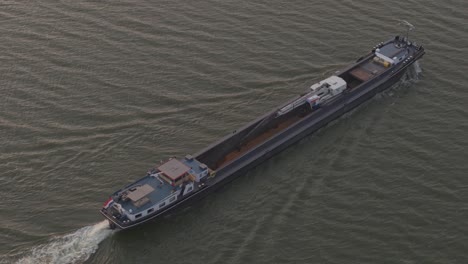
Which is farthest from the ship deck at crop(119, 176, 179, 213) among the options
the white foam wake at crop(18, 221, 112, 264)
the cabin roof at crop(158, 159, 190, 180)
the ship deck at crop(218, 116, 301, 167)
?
the ship deck at crop(218, 116, 301, 167)

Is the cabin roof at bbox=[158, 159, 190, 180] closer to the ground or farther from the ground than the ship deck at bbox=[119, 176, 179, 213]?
farther from the ground

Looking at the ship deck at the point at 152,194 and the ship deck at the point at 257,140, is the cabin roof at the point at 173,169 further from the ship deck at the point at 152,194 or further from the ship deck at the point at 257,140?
the ship deck at the point at 257,140

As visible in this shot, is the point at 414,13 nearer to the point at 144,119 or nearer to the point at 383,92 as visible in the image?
the point at 383,92

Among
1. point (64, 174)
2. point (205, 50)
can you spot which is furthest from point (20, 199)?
point (205, 50)

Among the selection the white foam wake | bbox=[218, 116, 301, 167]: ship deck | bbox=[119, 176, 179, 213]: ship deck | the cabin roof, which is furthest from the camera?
bbox=[218, 116, 301, 167]: ship deck

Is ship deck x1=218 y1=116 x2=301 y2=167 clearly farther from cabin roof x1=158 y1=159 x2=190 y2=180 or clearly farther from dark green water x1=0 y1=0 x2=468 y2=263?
cabin roof x1=158 y1=159 x2=190 y2=180

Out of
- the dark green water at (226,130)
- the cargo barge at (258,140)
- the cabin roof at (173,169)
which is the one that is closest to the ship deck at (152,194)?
the cargo barge at (258,140)
